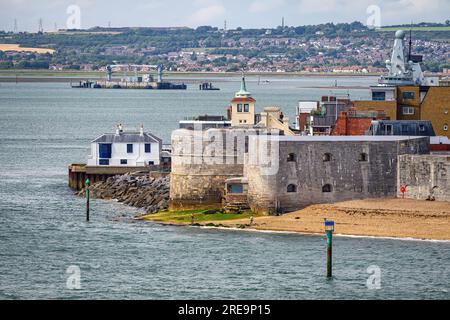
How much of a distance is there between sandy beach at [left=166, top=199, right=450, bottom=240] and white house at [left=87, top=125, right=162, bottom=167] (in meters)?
22.3

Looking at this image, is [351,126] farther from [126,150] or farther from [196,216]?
[126,150]

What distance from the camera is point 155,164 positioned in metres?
90.1

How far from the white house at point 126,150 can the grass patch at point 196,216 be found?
1747 cm

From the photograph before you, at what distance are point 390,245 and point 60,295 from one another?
47.8ft

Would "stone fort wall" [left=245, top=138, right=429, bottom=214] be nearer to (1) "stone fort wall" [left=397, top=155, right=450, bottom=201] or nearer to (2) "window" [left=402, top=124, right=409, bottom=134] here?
(1) "stone fort wall" [left=397, top=155, right=450, bottom=201]

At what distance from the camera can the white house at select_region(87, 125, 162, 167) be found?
90.4 m

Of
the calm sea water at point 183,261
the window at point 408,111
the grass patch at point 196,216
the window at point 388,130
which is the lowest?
the calm sea water at point 183,261

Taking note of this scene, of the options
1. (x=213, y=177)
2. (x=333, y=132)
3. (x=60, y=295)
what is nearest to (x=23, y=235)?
(x=213, y=177)

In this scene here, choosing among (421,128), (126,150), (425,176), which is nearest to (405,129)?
(421,128)

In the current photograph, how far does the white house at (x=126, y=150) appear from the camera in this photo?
297 feet

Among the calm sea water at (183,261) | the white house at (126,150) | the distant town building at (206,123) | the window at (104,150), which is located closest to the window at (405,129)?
the distant town building at (206,123)

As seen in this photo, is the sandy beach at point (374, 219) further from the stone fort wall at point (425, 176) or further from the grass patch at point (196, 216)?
the grass patch at point (196, 216)

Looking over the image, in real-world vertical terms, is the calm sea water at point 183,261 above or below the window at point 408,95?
below
